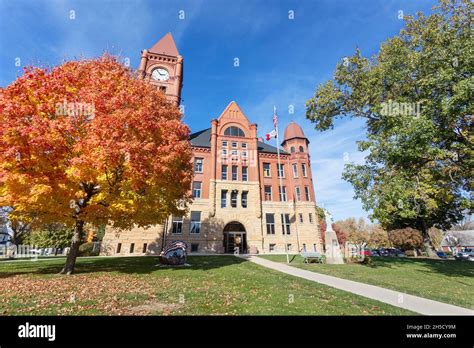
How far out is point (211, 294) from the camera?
8.00 meters

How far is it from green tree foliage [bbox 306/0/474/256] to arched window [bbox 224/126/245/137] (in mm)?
20232

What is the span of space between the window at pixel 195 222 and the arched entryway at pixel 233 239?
3.92 meters

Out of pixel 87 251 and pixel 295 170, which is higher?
pixel 295 170

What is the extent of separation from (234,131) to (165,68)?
1831 centimetres

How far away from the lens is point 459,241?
63438 mm

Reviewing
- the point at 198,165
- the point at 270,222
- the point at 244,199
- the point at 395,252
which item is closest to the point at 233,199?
the point at 244,199

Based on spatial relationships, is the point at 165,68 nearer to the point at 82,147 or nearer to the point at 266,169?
the point at 266,169

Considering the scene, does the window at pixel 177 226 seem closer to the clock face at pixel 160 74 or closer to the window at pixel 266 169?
the window at pixel 266 169

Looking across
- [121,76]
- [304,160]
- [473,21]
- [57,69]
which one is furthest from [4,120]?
[304,160]

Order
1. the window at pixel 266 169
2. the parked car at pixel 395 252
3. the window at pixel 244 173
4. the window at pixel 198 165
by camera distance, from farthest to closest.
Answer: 1. the parked car at pixel 395 252
2. the window at pixel 266 169
3. the window at pixel 244 173
4. the window at pixel 198 165

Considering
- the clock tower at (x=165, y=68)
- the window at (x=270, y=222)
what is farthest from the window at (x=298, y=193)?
the clock tower at (x=165, y=68)

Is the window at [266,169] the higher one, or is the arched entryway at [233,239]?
the window at [266,169]

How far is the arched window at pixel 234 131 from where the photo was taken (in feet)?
116
